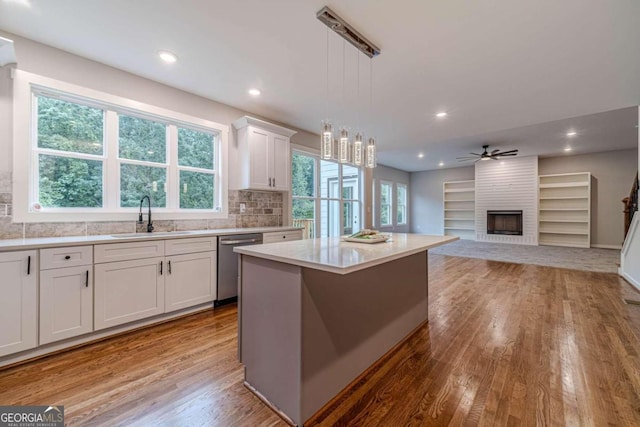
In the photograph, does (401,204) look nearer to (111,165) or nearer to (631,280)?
(631,280)

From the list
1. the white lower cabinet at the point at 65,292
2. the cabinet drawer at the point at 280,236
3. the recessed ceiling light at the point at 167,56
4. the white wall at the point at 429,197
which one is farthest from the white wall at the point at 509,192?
the white lower cabinet at the point at 65,292

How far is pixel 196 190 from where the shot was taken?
361 centimetres

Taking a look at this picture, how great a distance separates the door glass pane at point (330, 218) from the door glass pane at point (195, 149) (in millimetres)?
2539

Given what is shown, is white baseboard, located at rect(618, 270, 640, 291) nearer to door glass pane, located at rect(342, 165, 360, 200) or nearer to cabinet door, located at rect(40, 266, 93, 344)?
door glass pane, located at rect(342, 165, 360, 200)

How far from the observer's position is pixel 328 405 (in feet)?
5.25

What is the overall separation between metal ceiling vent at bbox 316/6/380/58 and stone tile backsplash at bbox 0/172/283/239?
2533mm

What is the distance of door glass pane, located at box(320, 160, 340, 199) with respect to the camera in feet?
19.0

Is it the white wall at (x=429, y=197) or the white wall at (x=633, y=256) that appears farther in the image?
the white wall at (x=429, y=197)

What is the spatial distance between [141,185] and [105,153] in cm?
46

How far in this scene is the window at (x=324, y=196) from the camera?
16.4 ft

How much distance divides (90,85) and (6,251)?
1.77 metres

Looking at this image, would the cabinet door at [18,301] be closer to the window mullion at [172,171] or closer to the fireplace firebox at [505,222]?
the window mullion at [172,171]

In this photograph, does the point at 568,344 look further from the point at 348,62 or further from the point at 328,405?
the point at 348,62

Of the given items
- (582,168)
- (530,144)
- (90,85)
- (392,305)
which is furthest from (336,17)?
(582,168)
